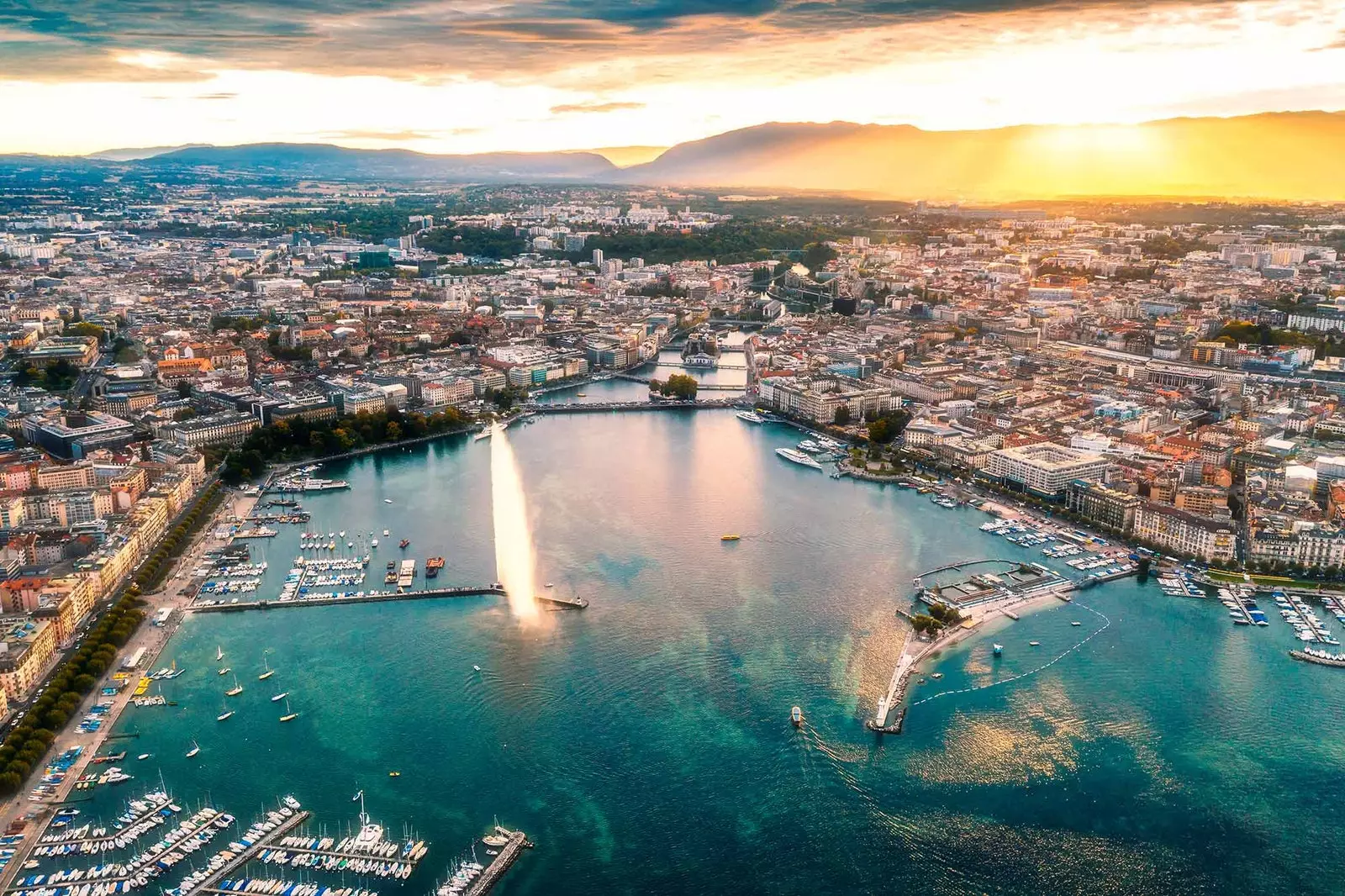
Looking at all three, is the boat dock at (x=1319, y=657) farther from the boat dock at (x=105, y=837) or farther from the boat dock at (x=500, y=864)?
the boat dock at (x=105, y=837)

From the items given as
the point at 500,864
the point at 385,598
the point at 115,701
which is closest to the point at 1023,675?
the point at 500,864

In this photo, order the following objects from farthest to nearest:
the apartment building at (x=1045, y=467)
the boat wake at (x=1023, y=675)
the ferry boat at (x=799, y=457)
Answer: the ferry boat at (x=799, y=457)
the apartment building at (x=1045, y=467)
the boat wake at (x=1023, y=675)

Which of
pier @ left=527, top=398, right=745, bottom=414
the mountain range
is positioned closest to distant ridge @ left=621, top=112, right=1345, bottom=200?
the mountain range

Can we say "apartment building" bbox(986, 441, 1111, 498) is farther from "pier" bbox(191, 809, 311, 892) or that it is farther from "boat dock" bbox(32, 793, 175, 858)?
"boat dock" bbox(32, 793, 175, 858)

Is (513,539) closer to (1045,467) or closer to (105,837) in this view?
(105,837)

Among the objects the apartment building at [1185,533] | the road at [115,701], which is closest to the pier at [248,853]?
the road at [115,701]

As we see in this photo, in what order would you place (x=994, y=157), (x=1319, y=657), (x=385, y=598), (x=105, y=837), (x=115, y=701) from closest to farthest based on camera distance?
(x=105, y=837) → (x=115, y=701) → (x=1319, y=657) → (x=385, y=598) → (x=994, y=157)

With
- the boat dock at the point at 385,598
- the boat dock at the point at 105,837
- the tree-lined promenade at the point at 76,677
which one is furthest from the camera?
the boat dock at the point at 385,598
